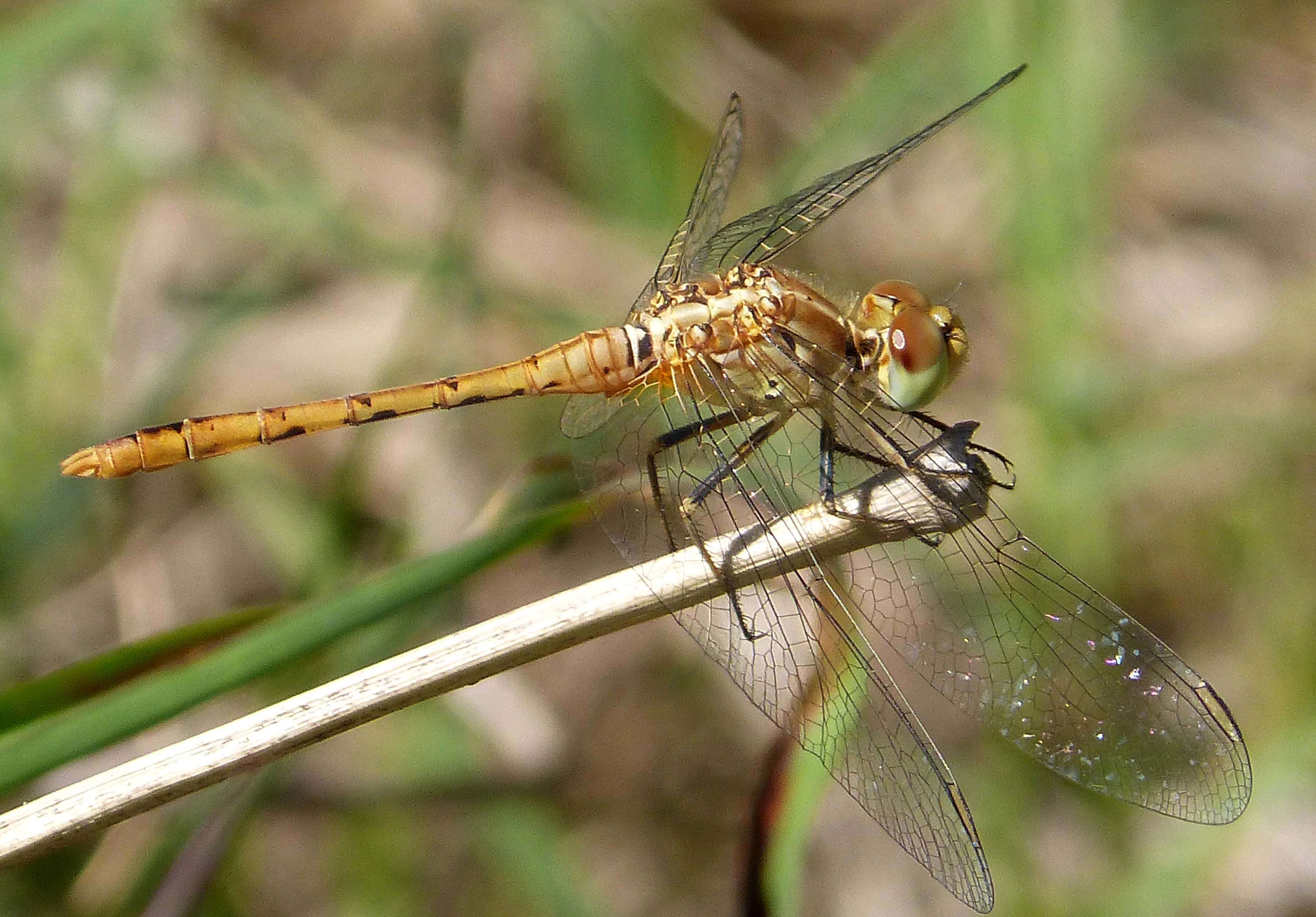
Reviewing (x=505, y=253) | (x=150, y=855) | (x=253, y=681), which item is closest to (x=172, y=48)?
(x=505, y=253)

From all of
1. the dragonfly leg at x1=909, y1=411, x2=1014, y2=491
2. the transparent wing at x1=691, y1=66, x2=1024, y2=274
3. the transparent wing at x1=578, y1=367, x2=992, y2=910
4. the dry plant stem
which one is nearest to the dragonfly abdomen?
the transparent wing at x1=578, y1=367, x2=992, y2=910

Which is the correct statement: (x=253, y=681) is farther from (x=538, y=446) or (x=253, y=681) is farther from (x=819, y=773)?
(x=538, y=446)

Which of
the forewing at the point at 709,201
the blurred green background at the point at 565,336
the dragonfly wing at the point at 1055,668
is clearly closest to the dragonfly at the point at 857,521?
the dragonfly wing at the point at 1055,668

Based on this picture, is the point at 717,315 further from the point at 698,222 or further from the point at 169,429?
the point at 169,429

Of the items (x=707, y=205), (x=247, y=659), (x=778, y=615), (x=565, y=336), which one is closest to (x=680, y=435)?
(x=778, y=615)

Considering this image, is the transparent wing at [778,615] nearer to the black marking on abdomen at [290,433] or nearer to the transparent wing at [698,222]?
the transparent wing at [698,222]

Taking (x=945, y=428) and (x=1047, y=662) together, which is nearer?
(x=1047, y=662)

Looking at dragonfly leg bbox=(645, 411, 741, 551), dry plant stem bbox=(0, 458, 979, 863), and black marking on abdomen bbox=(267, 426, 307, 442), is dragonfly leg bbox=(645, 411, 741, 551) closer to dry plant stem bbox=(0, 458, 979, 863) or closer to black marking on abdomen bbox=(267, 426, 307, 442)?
dry plant stem bbox=(0, 458, 979, 863)
